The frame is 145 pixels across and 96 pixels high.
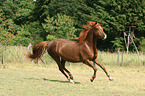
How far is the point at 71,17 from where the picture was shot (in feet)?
144

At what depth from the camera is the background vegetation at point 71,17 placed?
39334mm

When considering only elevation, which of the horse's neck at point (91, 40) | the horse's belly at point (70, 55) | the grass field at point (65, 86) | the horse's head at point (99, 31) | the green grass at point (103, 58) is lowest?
the green grass at point (103, 58)

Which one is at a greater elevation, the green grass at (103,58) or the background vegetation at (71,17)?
the background vegetation at (71,17)

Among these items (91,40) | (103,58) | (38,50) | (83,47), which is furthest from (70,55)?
(103,58)

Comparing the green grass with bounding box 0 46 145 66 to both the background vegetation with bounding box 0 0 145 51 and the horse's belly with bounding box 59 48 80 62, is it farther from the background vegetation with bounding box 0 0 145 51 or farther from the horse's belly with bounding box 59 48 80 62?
the background vegetation with bounding box 0 0 145 51

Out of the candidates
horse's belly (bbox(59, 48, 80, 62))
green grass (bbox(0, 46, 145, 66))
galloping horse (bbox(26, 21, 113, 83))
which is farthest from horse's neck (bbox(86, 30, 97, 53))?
green grass (bbox(0, 46, 145, 66))

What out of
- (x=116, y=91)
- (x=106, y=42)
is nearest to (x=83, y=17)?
(x=106, y=42)

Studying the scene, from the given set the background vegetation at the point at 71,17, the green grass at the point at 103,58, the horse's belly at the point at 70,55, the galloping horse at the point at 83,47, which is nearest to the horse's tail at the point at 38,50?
the galloping horse at the point at 83,47

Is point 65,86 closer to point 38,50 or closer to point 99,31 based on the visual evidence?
point 99,31

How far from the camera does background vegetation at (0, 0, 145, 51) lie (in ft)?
129

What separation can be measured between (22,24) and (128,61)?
32487 mm

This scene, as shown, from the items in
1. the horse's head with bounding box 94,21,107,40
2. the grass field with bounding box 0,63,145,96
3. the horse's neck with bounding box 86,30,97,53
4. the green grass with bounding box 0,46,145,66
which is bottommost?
the green grass with bounding box 0,46,145,66

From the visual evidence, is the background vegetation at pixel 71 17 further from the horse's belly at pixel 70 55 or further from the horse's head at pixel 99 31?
the horse's head at pixel 99 31

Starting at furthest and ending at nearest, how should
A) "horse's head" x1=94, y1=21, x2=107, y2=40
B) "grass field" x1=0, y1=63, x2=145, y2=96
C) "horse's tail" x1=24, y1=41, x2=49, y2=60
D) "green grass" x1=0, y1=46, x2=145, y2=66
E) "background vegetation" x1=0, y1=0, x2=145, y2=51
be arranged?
"background vegetation" x1=0, y1=0, x2=145, y2=51
"green grass" x1=0, y1=46, x2=145, y2=66
"horse's tail" x1=24, y1=41, x2=49, y2=60
"horse's head" x1=94, y1=21, x2=107, y2=40
"grass field" x1=0, y1=63, x2=145, y2=96
